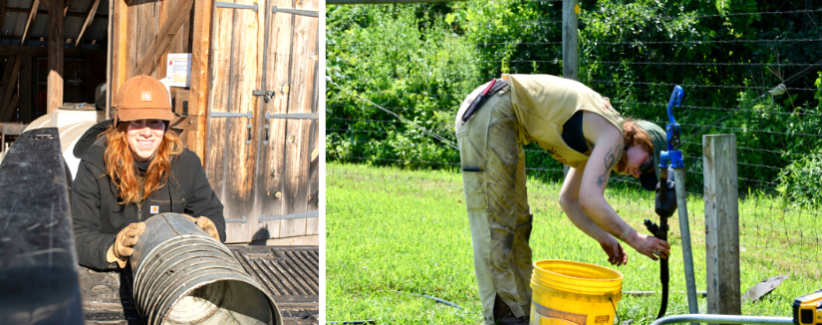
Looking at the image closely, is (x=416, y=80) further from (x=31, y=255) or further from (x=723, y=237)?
(x=31, y=255)

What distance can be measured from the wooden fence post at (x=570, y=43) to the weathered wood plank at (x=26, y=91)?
404 inches

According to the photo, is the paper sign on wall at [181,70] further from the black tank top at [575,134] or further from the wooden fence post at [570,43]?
the black tank top at [575,134]

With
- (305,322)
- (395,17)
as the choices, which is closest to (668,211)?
(305,322)

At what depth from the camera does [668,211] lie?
330 centimetres

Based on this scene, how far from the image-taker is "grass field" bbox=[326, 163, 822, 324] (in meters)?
4.25

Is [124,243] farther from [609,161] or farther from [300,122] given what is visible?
[300,122]

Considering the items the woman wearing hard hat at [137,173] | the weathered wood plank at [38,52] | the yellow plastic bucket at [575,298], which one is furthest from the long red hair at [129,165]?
the weathered wood plank at [38,52]

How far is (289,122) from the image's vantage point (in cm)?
588

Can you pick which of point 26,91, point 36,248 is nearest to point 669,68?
point 36,248

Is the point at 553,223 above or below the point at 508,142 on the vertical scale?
below

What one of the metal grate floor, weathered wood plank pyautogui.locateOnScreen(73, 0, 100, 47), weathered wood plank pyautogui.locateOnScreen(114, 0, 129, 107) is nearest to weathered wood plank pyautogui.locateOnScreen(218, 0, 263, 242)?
weathered wood plank pyautogui.locateOnScreen(114, 0, 129, 107)

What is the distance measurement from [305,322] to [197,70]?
354 cm

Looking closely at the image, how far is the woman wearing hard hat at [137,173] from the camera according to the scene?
9.95 ft

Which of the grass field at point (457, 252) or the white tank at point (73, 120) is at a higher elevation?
the white tank at point (73, 120)
